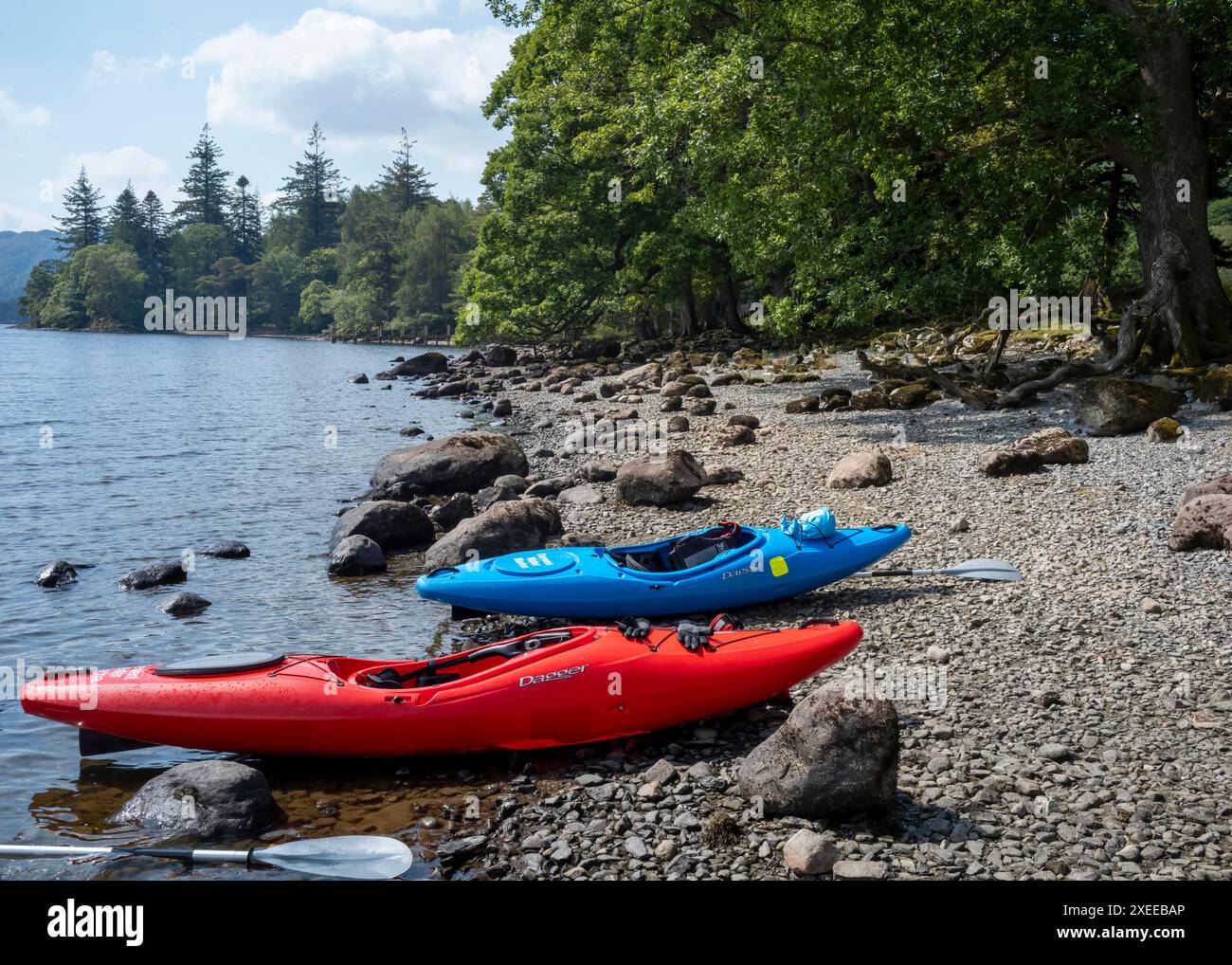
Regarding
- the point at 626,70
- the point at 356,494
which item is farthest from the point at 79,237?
the point at 356,494

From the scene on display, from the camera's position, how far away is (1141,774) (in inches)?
205

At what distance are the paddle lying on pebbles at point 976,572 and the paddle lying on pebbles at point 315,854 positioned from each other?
212 inches

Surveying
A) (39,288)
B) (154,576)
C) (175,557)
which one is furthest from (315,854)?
(39,288)

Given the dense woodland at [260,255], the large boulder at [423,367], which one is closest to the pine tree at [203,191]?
the dense woodland at [260,255]

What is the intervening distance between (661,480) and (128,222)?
95570 mm

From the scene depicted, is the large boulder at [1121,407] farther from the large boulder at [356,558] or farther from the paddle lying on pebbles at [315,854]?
the paddle lying on pebbles at [315,854]

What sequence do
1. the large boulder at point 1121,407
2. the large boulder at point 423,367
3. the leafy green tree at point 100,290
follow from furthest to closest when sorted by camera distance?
the leafy green tree at point 100,290 < the large boulder at point 423,367 < the large boulder at point 1121,407

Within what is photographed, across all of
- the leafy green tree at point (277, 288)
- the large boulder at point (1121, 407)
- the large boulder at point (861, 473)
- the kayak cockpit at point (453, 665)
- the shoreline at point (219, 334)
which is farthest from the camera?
the leafy green tree at point (277, 288)

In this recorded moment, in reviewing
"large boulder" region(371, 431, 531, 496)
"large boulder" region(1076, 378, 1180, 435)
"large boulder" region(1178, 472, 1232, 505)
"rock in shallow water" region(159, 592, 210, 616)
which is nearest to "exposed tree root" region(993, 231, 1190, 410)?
"large boulder" region(1076, 378, 1180, 435)

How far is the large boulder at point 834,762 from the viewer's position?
4.96 metres

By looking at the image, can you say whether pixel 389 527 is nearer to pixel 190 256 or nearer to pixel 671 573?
pixel 671 573

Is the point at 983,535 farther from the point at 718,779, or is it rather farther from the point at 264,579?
the point at 264,579

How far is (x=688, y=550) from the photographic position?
8.88 metres

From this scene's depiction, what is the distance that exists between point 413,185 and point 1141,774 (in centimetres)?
9712
